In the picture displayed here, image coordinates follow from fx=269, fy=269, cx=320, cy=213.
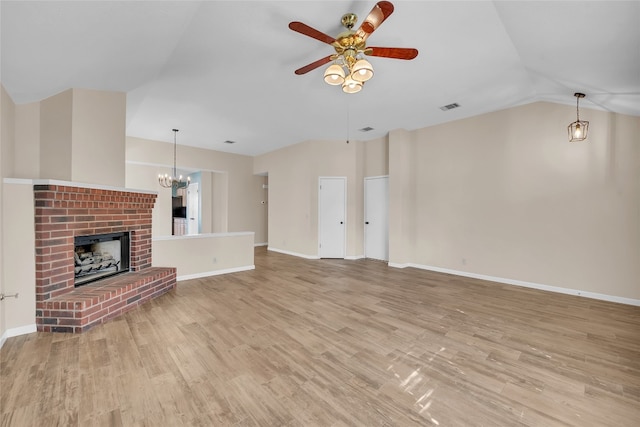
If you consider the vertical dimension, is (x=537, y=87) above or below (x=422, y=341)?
above

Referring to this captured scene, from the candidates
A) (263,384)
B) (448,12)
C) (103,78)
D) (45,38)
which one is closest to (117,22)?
(45,38)

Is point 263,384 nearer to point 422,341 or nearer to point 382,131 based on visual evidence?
point 422,341

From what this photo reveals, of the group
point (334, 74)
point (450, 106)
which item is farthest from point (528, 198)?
point (334, 74)

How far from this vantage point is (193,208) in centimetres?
955

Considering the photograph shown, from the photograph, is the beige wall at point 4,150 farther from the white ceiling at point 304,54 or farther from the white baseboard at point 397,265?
the white baseboard at point 397,265

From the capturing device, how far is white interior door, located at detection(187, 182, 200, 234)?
917 centimetres

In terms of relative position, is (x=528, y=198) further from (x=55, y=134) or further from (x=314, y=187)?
(x=55, y=134)

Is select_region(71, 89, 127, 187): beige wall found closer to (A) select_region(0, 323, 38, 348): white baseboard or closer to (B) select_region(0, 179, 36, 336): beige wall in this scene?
(B) select_region(0, 179, 36, 336): beige wall

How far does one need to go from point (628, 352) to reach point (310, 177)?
18.1 feet

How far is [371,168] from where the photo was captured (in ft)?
20.9

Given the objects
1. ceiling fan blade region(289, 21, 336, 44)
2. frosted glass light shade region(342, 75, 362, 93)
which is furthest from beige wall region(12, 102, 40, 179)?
frosted glass light shade region(342, 75, 362, 93)

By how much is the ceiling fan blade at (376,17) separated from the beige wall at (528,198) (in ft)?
11.4

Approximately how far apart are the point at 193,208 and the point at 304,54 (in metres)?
8.09

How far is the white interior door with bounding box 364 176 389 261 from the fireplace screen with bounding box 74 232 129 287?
4.70 m
